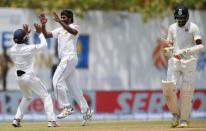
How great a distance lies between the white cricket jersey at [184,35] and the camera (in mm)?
17000

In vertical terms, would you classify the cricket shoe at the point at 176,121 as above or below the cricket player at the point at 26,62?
below

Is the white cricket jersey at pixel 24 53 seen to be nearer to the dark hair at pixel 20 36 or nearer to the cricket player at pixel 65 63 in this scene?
the dark hair at pixel 20 36

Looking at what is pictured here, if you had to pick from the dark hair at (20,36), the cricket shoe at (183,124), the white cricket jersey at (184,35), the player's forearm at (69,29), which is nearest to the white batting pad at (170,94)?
the cricket shoe at (183,124)

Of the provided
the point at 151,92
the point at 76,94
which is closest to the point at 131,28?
the point at 151,92

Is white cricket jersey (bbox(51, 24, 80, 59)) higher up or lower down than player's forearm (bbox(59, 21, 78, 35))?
lower down

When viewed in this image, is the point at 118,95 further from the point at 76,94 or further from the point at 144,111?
the point at 76,94

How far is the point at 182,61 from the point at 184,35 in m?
0.52

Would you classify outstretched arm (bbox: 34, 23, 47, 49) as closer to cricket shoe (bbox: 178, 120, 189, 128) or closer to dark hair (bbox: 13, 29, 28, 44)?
dark hair (bbox: 13, 29, 28, 44)

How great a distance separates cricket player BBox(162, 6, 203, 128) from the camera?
1691cm

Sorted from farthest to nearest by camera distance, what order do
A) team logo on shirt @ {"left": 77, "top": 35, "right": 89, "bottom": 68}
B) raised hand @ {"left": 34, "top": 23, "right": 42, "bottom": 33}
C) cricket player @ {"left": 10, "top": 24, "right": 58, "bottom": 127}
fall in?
team logo on shirt @ {"left": 77, "top": 35, "right": 89, "bottom": 68}
cricket player @ {"left": 10, "top": 24, "right": 58, "bottom": 127}
raised hand @ {"left": 34, "top": 23, "right": 42, "bottom": 33}

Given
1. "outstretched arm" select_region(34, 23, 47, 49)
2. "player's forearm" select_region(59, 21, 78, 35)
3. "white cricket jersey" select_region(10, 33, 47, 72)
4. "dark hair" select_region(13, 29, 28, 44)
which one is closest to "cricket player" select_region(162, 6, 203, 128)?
"player's forearm" select_region(59, 21, 78, 35)

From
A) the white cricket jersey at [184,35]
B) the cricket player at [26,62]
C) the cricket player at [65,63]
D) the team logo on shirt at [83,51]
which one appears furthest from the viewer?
the team logo on shirt at [83,51]

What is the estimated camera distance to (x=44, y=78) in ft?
99.7

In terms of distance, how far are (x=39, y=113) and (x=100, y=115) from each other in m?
2.14
